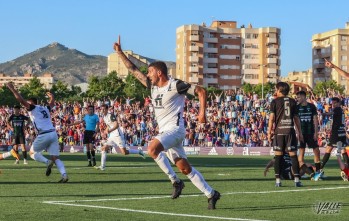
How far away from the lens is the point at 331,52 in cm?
18812

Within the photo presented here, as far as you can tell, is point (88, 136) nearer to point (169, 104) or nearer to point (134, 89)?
point (169, 104)

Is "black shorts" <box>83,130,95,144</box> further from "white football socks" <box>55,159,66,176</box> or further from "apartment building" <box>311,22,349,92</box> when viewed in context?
"apartment building" <box>311,22,349,92</box>

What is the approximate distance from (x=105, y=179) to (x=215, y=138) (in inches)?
1311

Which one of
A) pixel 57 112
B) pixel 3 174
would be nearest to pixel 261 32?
pixel 57 112

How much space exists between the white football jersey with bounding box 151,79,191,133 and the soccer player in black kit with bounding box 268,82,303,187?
14.6ft

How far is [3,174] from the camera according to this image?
70.3ft

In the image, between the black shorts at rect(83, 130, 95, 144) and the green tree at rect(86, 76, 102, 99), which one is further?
the green tree at rect(86, 76, 102, 99)

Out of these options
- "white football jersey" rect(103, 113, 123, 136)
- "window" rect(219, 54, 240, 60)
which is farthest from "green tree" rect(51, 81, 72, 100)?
"white football jersey" rect(103, 113, 123, 136)

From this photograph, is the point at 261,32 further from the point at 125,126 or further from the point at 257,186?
the point at 257,186

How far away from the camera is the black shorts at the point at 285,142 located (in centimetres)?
1661

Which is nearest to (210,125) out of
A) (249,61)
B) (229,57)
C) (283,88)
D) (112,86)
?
(283,88)

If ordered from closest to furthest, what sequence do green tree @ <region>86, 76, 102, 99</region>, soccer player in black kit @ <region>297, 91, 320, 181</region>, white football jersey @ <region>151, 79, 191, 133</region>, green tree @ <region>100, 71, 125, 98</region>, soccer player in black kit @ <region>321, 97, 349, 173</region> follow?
1. white football jersey @ <region>151, 79, 191, 133</region>
2. soccer player in black kit @ <region>297, 91, 320, 181</region>
3. soccer player in black kit @ <region>321, 97, 349, 173</region>
4. green tree @ <region>86, 76, 102, 99</region>
5. green tree @ <region>100, 71, 125, 98</region>

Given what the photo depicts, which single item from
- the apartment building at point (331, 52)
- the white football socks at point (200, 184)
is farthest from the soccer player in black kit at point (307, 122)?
the apartment building at point (331, 52)

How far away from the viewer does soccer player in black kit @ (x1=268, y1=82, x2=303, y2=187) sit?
1645cm
